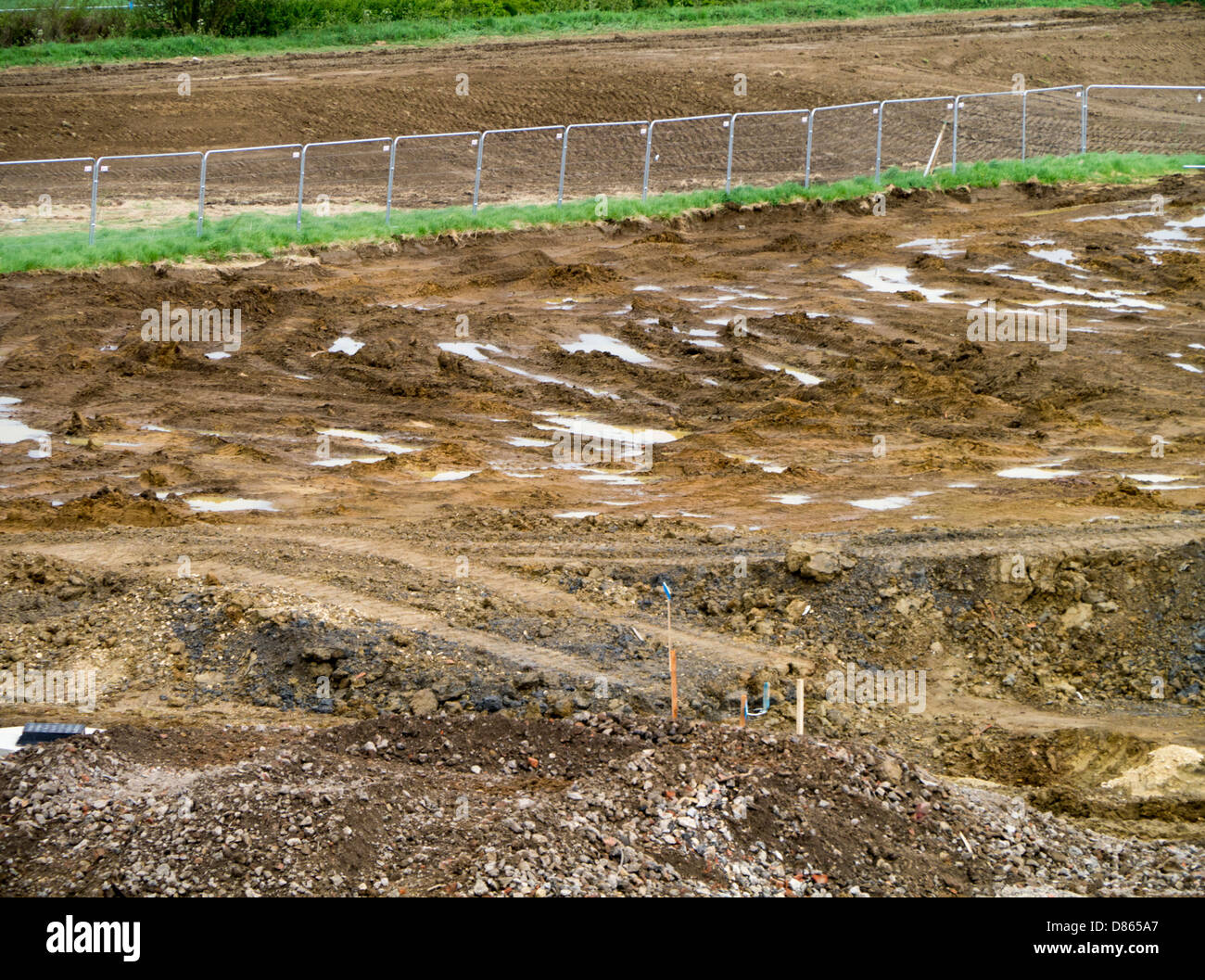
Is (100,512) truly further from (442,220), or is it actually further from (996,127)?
(996,127)

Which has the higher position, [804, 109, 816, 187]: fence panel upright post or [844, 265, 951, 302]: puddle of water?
[804, 109, 816, 187]: fence panel upright post

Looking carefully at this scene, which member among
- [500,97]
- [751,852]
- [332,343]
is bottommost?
[751,852]

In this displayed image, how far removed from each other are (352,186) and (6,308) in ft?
31.3

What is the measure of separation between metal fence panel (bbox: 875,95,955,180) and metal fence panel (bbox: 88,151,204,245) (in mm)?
17037

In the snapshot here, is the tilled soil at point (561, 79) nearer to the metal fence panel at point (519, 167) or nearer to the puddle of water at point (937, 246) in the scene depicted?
the metal fence panel at point (519, 167)

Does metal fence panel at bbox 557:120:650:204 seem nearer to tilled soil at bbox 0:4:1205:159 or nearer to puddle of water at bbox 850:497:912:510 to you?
tilled soil at bbox 0:4:1205:159

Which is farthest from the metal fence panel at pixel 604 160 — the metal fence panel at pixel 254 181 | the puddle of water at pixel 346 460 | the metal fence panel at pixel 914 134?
the puddle of water at pixel 346 460

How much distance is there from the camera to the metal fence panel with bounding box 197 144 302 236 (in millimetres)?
27109

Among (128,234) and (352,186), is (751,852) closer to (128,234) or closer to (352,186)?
(128,234)

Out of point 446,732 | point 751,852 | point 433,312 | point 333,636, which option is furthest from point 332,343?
point 751,852

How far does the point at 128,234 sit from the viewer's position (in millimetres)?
24297

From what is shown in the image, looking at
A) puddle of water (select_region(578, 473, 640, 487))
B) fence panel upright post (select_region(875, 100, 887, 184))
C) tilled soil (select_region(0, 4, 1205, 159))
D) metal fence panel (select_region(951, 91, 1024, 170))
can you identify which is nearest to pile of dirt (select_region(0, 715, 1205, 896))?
puddle of water (select_region(578, 473, 640, 487))

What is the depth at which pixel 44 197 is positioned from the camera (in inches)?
1040

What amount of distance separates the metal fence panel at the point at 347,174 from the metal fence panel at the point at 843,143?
10.4 metres
